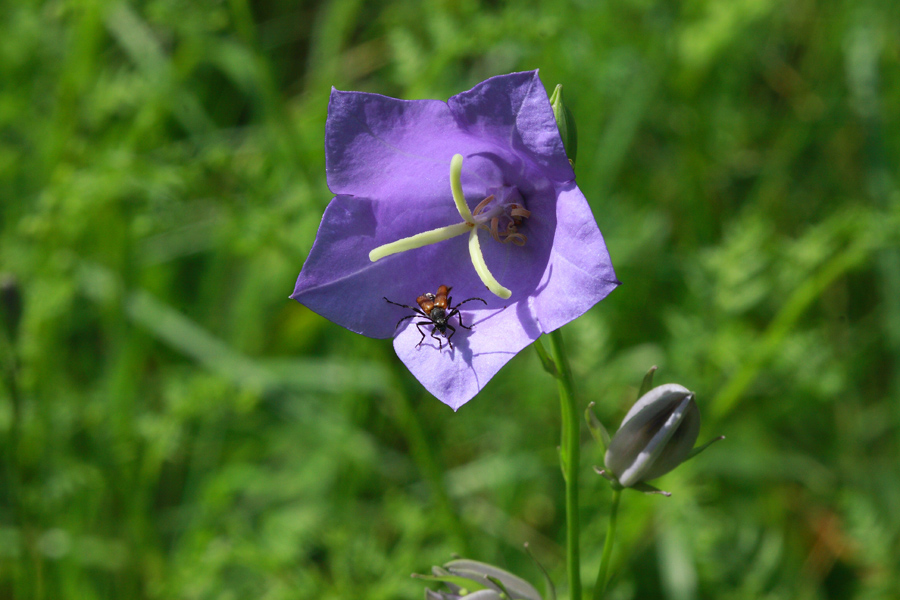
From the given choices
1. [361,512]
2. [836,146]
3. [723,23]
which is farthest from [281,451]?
[836,146]

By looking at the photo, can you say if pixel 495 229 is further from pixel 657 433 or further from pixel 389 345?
pixel 389 345

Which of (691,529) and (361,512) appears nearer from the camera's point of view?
(691,529)

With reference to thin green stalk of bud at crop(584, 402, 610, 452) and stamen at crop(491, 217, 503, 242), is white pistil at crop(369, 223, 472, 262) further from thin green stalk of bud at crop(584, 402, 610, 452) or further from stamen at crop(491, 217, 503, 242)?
thin green stalk of bud at crop(584, 402, 610, 452)

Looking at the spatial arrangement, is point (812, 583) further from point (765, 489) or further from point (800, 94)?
point (800, 94)

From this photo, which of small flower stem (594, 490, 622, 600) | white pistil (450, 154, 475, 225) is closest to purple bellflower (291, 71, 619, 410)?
white pistil (450, 154, 475, 225)

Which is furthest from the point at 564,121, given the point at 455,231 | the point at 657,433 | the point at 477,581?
the point at 477,581

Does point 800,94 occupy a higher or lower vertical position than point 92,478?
higher

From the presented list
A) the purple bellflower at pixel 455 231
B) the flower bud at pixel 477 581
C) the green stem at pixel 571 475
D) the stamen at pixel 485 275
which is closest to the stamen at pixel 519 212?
the purple bellflower at pixel 455 231
